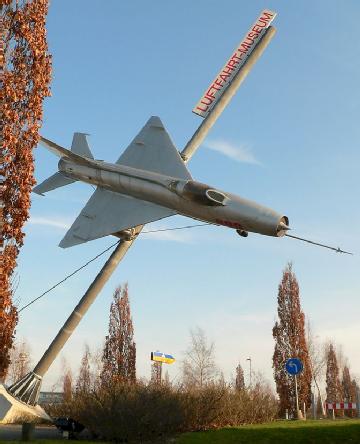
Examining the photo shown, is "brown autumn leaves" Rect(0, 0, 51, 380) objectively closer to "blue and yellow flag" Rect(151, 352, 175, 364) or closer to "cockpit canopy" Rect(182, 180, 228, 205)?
"cockpit canopy" Rect(182, 180, 228, 205)

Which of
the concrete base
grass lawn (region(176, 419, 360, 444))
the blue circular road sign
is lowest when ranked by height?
grass lawn (region(176, 419, 360, 444))

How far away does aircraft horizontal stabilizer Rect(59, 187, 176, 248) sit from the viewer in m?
14.4

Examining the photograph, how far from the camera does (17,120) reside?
15570 millimetres

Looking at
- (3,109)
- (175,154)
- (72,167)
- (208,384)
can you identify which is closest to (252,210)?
(175,154)

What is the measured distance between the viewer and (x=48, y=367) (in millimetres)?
17844

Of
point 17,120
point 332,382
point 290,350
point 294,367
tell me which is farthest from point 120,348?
point 332,382

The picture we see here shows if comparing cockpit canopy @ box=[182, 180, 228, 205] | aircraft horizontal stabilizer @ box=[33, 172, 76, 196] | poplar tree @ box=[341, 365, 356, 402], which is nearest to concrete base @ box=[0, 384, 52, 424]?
aircraft horizontal stabilizer @ box=[33, 172, 76, 196]

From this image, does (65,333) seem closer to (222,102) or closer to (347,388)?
(222,102)

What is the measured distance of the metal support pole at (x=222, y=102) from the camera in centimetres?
1988

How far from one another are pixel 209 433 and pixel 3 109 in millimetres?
Answer: 12620

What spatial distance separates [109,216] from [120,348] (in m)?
24.3

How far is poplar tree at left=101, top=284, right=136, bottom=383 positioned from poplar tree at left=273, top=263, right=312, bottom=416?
10576mm

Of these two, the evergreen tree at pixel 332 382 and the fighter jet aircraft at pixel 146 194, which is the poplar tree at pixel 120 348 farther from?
the evergreen tree at pixel 332 382

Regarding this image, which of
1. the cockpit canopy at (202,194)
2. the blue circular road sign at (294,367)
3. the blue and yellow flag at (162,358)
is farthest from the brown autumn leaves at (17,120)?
the blue and yellow flag at (162,358)
